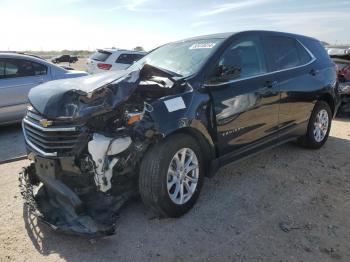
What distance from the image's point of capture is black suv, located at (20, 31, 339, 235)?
3.41 meters

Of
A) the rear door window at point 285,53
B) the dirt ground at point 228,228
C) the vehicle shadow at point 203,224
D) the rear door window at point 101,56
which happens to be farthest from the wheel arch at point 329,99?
the rear door window at point 101,56

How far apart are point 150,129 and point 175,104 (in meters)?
0.43

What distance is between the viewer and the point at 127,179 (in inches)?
144

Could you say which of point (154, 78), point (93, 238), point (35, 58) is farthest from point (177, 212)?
point (35, 58)

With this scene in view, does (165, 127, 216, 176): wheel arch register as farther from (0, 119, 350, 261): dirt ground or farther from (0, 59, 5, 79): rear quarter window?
(0, 59, 5, 79): rear quarter window

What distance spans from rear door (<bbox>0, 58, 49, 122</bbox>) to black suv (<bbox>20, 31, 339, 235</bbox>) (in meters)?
3.58

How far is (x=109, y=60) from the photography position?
13.5 metres

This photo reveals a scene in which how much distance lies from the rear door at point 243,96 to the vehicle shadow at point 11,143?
146 inches

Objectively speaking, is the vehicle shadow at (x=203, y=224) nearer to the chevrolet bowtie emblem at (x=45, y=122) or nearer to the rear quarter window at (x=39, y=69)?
the chevrolet bowtie emblem at (x=45, y=122)

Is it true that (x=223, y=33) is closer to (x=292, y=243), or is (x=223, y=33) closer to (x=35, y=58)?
(x=292, y=243)

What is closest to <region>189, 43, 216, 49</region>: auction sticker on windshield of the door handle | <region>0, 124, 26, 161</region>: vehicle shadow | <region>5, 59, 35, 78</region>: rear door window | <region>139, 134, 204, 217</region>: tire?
the door handle

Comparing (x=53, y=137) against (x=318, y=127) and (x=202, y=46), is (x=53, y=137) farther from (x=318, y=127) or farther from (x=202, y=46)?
(x=318, y=127)

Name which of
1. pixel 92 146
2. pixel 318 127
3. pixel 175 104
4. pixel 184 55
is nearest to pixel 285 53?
pixel 318 127

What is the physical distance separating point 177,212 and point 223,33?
2.36 m
